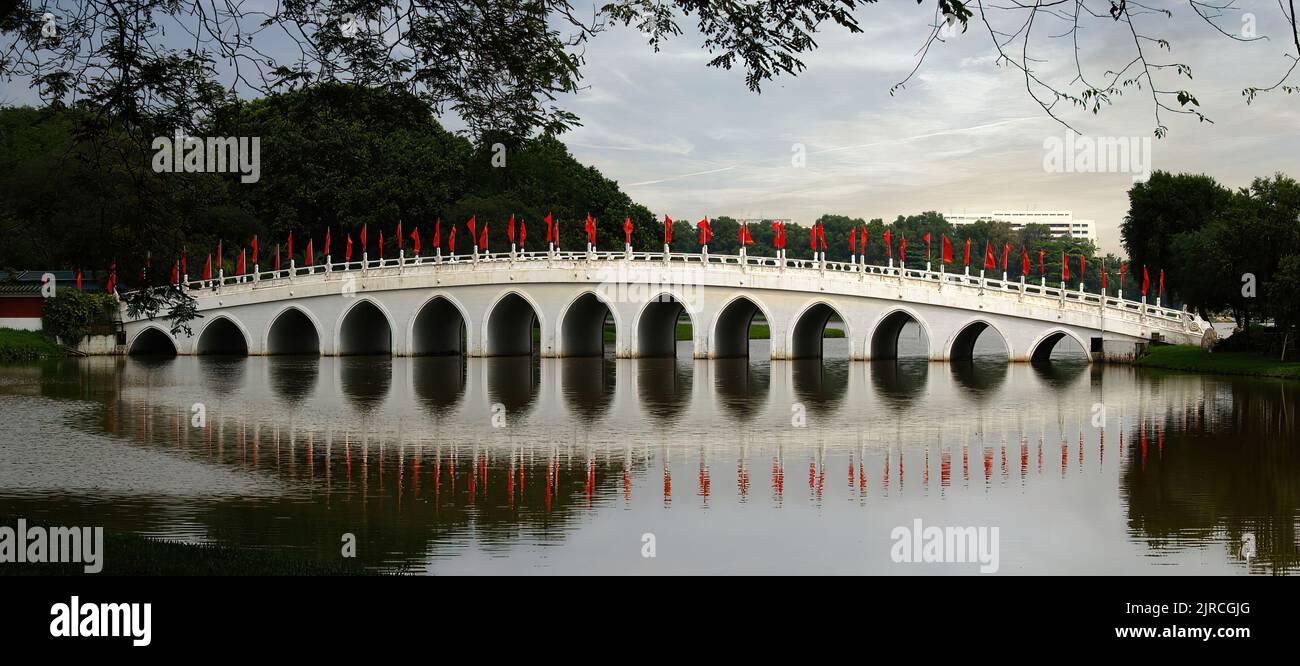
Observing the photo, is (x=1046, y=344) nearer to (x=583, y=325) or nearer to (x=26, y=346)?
(x=583, y=325)

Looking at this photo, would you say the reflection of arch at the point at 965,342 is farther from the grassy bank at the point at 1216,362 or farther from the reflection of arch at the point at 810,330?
the grassy bank at the point at 1216,362

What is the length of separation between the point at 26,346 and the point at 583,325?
70.9 ft

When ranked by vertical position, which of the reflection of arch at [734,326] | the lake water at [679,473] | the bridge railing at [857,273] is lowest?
the lake water at [679,473]

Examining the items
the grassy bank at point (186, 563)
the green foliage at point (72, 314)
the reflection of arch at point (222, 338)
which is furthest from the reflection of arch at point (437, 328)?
the grassy bank at point (186, 563)

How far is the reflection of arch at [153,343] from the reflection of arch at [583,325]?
57.4 feet

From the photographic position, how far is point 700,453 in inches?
695

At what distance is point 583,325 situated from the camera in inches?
1877

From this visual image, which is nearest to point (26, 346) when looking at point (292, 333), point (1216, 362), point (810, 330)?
point (292, 333)

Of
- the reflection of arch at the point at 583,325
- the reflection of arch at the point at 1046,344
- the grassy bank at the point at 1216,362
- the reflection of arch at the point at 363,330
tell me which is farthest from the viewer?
the reflection of arch at the point at 363,330

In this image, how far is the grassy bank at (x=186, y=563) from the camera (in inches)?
331

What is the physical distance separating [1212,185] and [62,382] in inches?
1636

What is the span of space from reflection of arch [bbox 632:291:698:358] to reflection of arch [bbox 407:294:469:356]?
7067 mm
